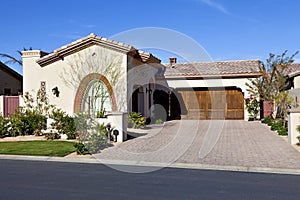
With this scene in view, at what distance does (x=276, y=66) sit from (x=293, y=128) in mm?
8569

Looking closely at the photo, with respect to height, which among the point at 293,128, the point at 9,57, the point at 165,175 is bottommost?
the point at 165,175

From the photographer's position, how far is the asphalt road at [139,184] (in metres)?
6.22

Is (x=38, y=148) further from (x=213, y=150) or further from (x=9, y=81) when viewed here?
(x=9, y=81)

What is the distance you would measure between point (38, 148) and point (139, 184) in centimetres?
667

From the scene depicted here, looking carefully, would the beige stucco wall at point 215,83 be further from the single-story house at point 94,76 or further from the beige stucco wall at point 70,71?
the beige stucco wall at point 70,71

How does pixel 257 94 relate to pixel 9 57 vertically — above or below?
below

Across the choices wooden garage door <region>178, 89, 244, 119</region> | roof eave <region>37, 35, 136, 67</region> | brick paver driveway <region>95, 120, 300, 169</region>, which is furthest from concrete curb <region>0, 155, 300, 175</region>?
wooden garage door <region>178, 89, 244, 119</region>

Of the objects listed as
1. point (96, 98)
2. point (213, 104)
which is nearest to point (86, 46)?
point (96, 98)

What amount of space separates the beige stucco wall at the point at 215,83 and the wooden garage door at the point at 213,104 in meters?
0.49

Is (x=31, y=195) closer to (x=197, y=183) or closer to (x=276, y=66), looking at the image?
(x=197, y=183)

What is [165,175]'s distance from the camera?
809 cm

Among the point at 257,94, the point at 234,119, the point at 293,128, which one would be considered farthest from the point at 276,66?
the point at 293,128

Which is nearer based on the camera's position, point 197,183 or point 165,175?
point 197,183

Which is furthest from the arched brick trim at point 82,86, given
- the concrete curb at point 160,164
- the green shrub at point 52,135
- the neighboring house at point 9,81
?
the neighboring house at point 9,81
